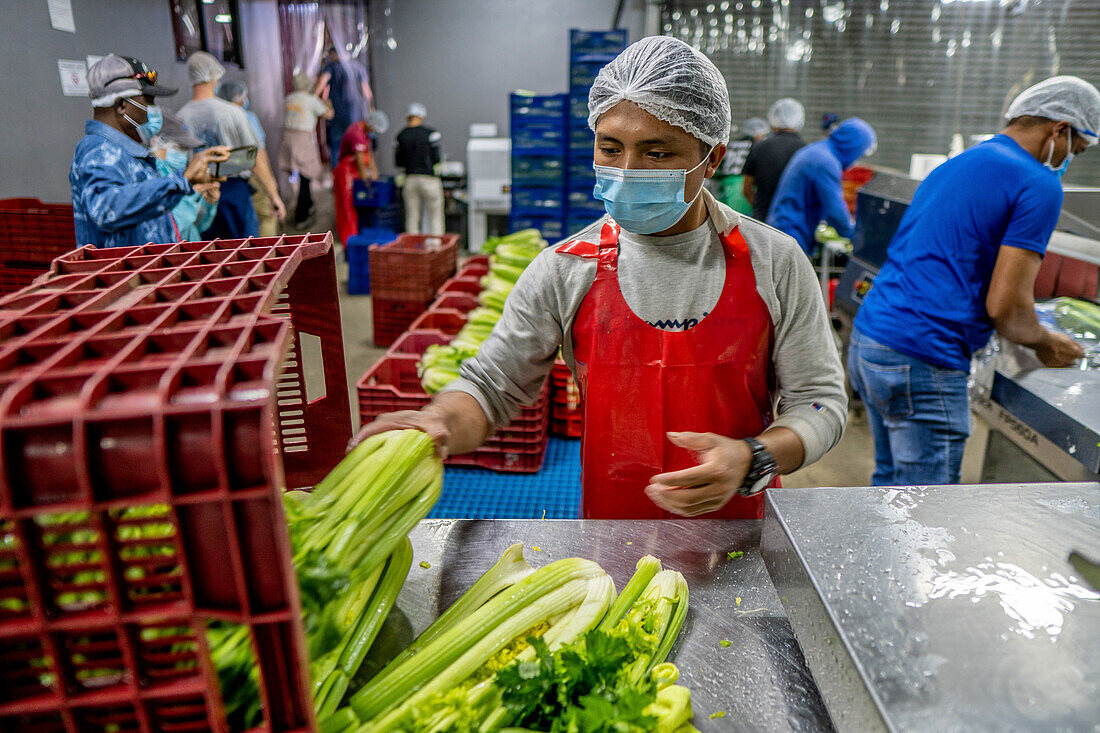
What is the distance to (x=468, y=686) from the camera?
1124 mm

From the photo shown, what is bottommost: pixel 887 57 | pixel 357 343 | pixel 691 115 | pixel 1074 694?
pixel 357 343

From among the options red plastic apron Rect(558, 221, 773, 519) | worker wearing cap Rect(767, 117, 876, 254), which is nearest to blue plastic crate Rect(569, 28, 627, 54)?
worker wearing cap Rect(767, 117, 876, 254)

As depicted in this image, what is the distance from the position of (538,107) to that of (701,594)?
724 cm

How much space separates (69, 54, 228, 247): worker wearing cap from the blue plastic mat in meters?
1.97

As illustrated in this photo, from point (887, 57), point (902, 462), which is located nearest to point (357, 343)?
point (902, 462)

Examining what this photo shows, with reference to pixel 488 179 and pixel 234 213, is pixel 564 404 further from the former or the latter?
pixel 488 179

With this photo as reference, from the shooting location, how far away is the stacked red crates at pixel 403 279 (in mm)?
5855

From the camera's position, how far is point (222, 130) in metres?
6.03

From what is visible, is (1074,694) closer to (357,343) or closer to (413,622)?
(413,622)

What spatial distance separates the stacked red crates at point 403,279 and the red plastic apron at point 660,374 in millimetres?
4173

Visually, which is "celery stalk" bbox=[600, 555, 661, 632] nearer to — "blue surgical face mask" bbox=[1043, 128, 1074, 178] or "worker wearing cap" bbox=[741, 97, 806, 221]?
"blue surgical face mask" bbox=[1043, 128, 1074, 178]

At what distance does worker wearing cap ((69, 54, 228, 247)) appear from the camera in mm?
3355

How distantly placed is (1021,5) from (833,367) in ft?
33.2

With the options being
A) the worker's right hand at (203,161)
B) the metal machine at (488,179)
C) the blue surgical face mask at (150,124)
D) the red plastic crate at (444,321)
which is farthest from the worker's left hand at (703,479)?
the metal machine at (488,179)
